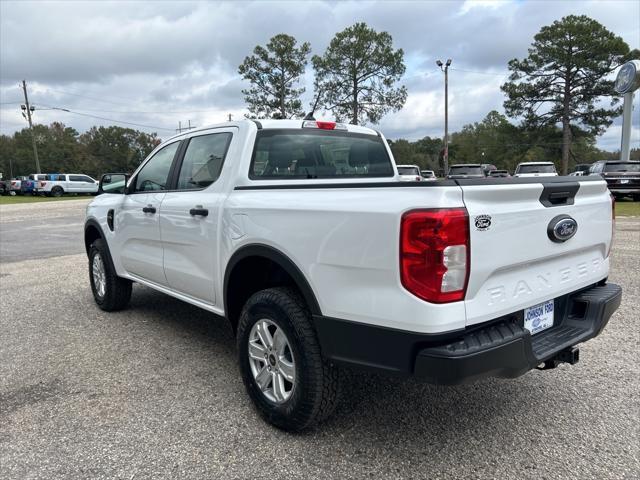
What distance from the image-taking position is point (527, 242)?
2439mm

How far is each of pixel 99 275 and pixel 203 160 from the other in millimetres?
2505

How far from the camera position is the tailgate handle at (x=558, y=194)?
2543 mm

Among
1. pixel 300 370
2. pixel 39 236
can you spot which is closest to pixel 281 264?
pixel 300 370

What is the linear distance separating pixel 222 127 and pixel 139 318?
2507mm

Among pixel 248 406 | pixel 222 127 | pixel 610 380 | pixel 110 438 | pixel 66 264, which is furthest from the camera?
pixel 66 264

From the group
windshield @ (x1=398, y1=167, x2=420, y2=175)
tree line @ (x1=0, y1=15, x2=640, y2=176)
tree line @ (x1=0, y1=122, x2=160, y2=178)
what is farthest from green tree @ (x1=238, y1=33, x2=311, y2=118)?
tree line @ (x1=0, y1=122, x2=160, y2=178)

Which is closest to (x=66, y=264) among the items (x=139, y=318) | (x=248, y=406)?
(x=139, y=318)

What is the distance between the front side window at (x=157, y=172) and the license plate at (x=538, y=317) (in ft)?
10.0

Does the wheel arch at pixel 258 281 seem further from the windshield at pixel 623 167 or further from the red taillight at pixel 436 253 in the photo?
the windshield at pixel 623 167

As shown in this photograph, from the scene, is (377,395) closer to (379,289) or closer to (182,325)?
(379,289)

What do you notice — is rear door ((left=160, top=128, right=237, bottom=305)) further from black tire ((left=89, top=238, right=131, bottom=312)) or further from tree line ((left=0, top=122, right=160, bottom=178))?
tree line ((left=0, top=122, right=160, bottom=178))

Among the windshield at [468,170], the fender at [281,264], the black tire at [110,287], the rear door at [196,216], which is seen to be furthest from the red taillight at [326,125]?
the windshield at [468,170]

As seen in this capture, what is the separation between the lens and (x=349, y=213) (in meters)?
2.42

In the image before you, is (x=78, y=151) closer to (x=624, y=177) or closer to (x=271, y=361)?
(x=624, y=177)
